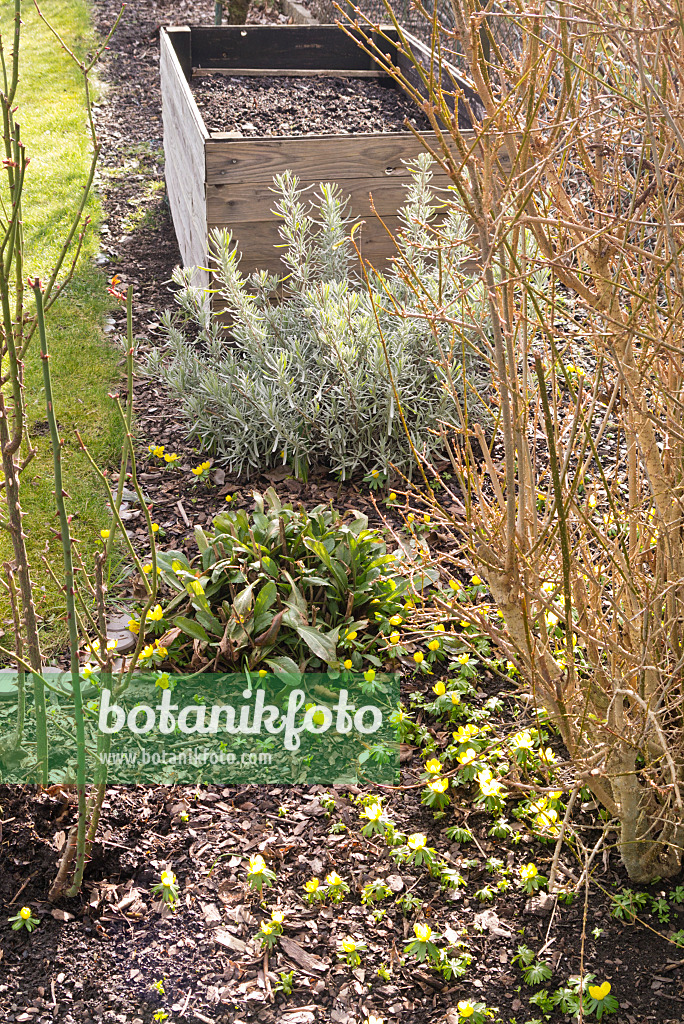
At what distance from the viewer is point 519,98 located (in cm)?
153

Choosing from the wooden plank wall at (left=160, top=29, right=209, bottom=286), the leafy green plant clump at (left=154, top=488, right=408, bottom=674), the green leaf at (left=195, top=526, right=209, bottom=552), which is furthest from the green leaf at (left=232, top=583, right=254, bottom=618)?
the wooden plank wall at (left=160, top=29, right=209, bottom=286)

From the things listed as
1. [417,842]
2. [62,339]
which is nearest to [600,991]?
[417,842]

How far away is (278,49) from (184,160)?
6.47 ft

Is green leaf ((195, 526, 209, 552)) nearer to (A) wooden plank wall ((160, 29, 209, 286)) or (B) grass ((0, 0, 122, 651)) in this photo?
(B) grass ((0, 0, 122, 651))

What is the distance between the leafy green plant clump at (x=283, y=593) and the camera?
100 inches

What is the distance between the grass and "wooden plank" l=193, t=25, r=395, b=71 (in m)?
1.29

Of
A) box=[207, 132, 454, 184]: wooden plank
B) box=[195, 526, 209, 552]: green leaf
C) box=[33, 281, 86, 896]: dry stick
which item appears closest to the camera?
box=[33, 281, 86, 896]: dry stick

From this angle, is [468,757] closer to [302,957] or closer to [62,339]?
[302,957]

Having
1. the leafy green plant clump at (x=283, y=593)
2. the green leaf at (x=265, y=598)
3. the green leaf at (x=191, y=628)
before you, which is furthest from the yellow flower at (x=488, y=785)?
the green leaf at (x=191, y=628)

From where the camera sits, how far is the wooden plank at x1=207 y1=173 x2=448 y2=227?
12.8ft

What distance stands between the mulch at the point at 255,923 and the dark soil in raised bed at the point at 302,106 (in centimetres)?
368

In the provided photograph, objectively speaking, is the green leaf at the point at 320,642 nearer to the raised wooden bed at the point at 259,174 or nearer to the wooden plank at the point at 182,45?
the raised wooden bed at the point at 259,174

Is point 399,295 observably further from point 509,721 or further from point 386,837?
point 386,837

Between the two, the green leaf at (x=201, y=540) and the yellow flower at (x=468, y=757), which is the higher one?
the green leaf at (x=201, y=540)
